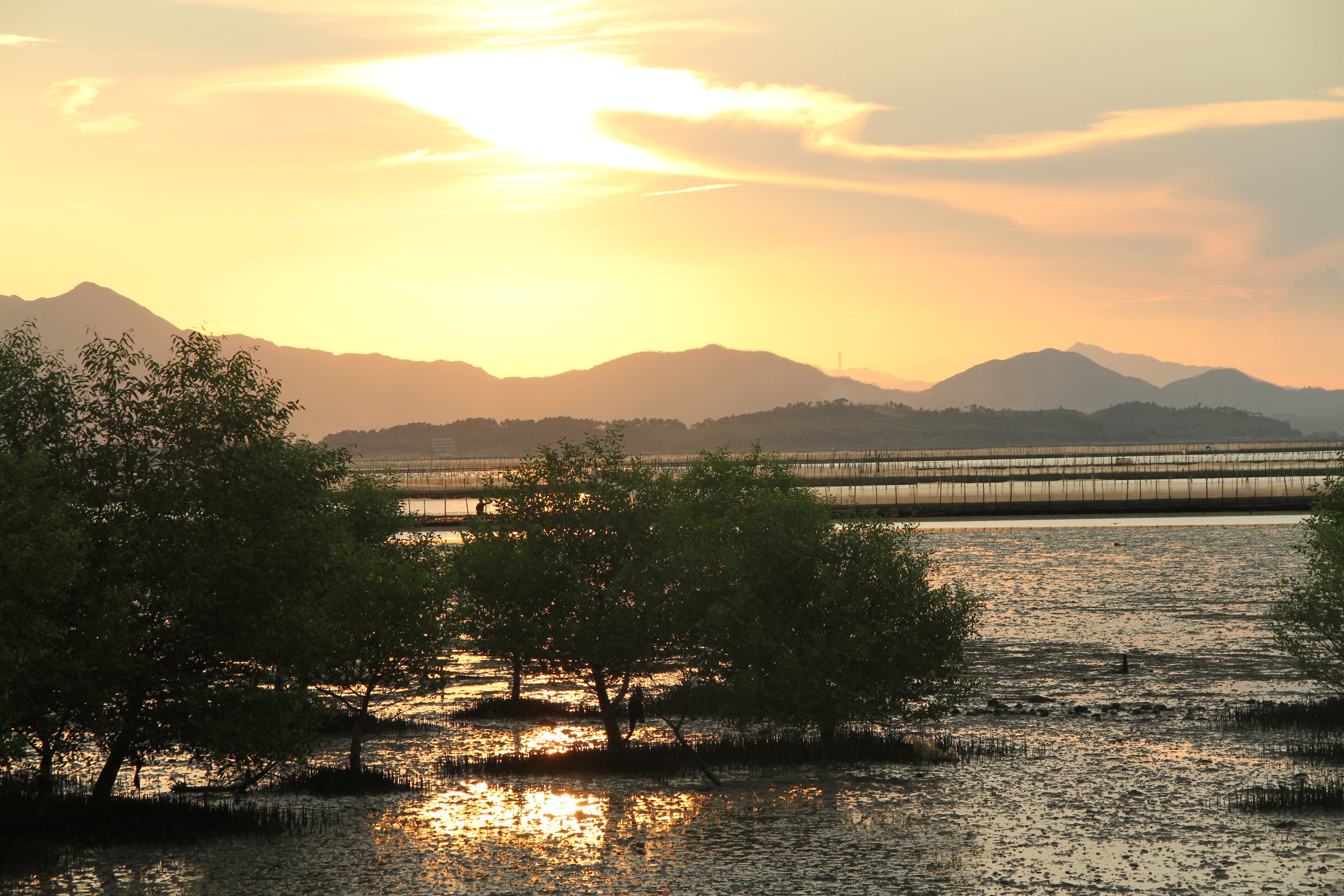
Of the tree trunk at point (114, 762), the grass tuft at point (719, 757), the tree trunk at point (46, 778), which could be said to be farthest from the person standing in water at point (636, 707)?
the tree trunk at point (46, 778)

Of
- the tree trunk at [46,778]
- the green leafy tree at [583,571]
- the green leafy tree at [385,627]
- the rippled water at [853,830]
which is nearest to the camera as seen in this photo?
the rippled water at [853,830]

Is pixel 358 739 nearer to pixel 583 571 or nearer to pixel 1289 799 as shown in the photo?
pixel 583 571

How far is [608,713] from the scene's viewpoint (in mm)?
44594

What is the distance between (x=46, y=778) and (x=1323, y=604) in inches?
1877

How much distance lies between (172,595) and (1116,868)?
91.3 ft

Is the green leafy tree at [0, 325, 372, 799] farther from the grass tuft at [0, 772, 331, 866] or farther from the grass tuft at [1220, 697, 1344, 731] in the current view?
the grass tuft at [1220, 697, 1344, 731]

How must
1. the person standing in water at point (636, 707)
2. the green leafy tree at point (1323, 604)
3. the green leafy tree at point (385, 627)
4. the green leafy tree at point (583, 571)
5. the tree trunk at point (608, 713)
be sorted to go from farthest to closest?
1. the person standing in water at point (636, 707)
2. the tree trunk at point (608, 713)
3. the green leafy tree at point (583, 571)
4. the green leafy tree at point (1323, 604)
5. the green leafy tree at point (385, 627)

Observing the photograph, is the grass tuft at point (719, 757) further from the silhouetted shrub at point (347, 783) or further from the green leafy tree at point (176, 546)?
the green leafy tree at point (176, 546)

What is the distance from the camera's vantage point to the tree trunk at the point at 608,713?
44.2 m

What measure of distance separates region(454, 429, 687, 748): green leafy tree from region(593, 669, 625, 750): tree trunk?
0.18 ft

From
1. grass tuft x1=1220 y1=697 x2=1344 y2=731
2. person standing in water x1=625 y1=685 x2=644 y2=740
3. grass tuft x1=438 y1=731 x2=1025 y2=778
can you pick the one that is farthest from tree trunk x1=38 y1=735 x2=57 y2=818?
grass tuft x1=1220 y1=697 x2=1344 y2=731

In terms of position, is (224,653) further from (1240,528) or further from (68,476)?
(1240,528)

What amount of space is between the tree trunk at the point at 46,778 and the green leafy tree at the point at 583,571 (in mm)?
16840

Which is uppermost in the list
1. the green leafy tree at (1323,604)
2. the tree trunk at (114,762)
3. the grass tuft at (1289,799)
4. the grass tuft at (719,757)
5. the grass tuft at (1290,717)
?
the green leafy tree at (1323,604)
